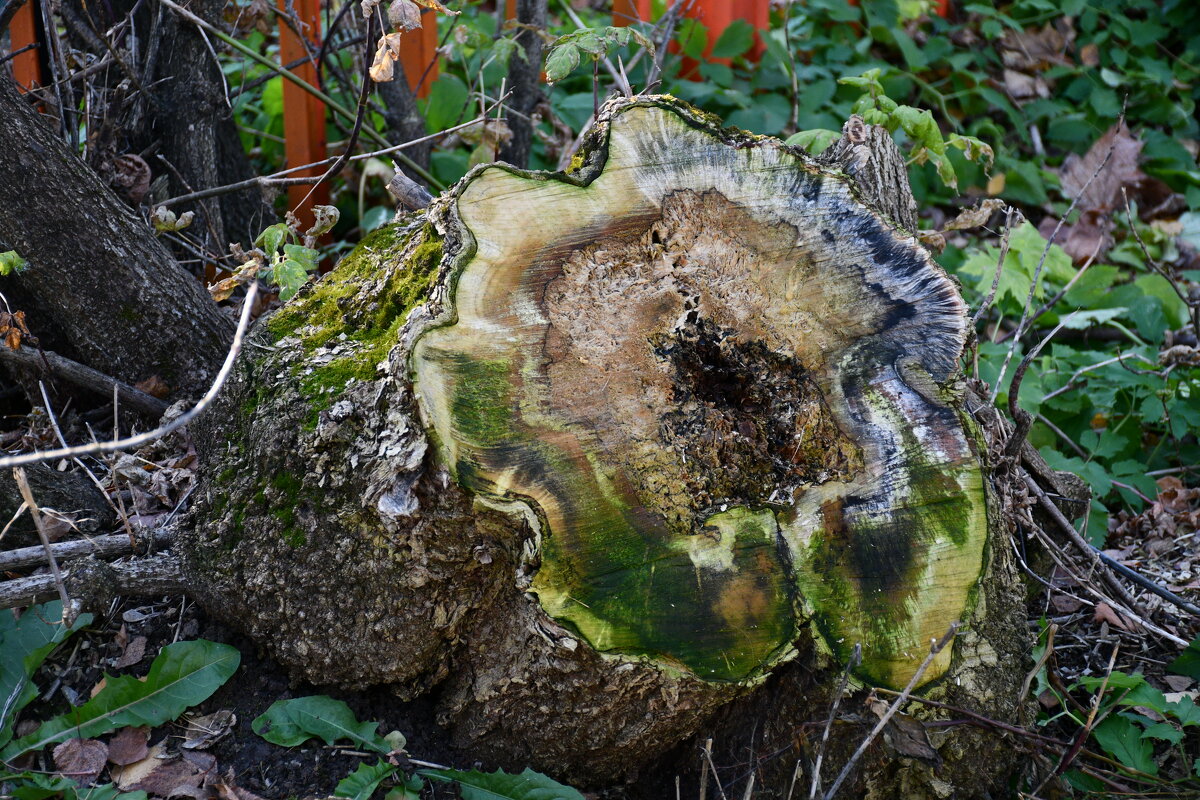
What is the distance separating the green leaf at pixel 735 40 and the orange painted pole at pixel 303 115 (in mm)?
1825

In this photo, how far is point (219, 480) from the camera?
186 centimetres

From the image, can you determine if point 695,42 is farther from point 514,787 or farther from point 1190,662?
point 514,787

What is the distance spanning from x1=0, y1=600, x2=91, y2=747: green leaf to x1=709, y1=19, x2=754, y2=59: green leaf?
11.3 feet

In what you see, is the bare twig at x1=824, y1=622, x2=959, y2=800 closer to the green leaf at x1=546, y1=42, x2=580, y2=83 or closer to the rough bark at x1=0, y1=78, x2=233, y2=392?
the green leaf at x1=546, y1=42, x2=580, y2=83

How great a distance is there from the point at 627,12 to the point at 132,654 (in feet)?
11.4

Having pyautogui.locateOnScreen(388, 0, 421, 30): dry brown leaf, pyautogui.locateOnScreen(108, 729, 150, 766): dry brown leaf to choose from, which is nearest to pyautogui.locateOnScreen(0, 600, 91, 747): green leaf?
pyautogui.locateOnScreen(108, 729, 150, 766): dry brown leaf

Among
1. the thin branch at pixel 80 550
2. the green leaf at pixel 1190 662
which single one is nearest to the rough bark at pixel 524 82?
the thin branch at pixel 80 550

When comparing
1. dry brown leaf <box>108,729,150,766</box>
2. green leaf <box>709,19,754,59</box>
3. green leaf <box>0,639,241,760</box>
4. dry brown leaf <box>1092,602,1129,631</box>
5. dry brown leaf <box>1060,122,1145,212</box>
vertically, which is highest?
green leaf <box>709,19,754,59</box>

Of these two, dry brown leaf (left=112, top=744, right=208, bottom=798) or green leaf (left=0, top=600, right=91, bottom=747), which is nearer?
dry brown leaf (left=112, top=744, right=208, bottom=798)

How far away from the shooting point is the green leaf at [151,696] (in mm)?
1743

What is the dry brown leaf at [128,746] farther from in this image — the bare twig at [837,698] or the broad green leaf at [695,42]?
the broad green leaf at [695,42]

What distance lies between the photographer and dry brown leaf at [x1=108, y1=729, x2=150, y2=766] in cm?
175

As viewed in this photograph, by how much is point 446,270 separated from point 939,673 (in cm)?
111

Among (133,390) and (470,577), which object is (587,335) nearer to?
(470,577)
